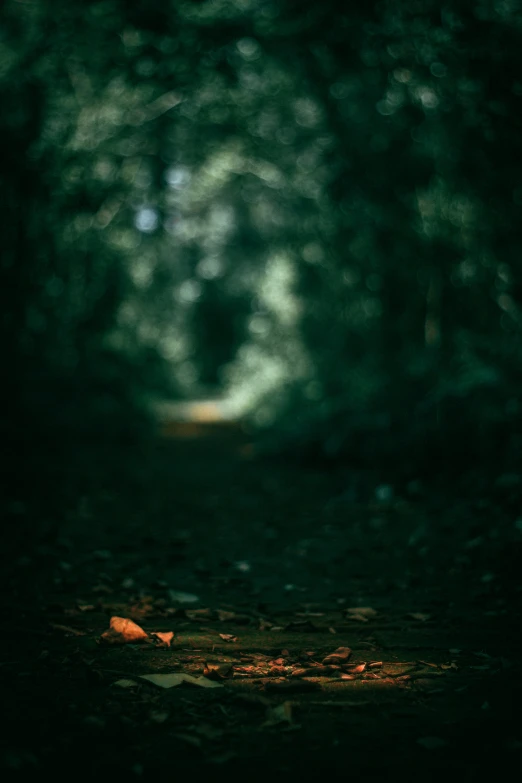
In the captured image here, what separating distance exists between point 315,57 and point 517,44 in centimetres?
453

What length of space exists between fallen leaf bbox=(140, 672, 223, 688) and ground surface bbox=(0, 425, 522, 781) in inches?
0.5

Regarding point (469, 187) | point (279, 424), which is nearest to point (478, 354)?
point (469, 187)

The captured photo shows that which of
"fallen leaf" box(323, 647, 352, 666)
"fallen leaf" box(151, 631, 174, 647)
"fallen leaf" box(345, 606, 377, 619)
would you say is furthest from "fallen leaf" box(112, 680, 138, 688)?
"fallen leaf" box(345, 606, 377, 619)

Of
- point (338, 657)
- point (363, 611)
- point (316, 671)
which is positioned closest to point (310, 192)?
point (363, 611)

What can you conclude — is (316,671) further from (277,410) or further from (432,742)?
(277,410)

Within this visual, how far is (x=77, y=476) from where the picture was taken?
841 cm

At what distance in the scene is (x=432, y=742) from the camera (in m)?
1.93

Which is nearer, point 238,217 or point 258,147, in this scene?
point 258,147

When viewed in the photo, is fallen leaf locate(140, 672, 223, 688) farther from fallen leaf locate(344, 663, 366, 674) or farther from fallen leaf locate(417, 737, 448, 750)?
fallen leaf locate(417, 737, 448, 750)

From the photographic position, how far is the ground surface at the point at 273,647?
1897mm

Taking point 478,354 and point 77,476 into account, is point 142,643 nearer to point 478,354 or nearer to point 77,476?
point 77,476

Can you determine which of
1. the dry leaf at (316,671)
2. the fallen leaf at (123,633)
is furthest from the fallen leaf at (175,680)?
the fallen leaf at (123,633)

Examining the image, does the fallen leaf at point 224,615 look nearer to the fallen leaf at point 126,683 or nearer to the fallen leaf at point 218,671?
the fallen leaf at point 218,671

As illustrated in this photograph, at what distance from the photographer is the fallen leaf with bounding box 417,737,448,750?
191cm
